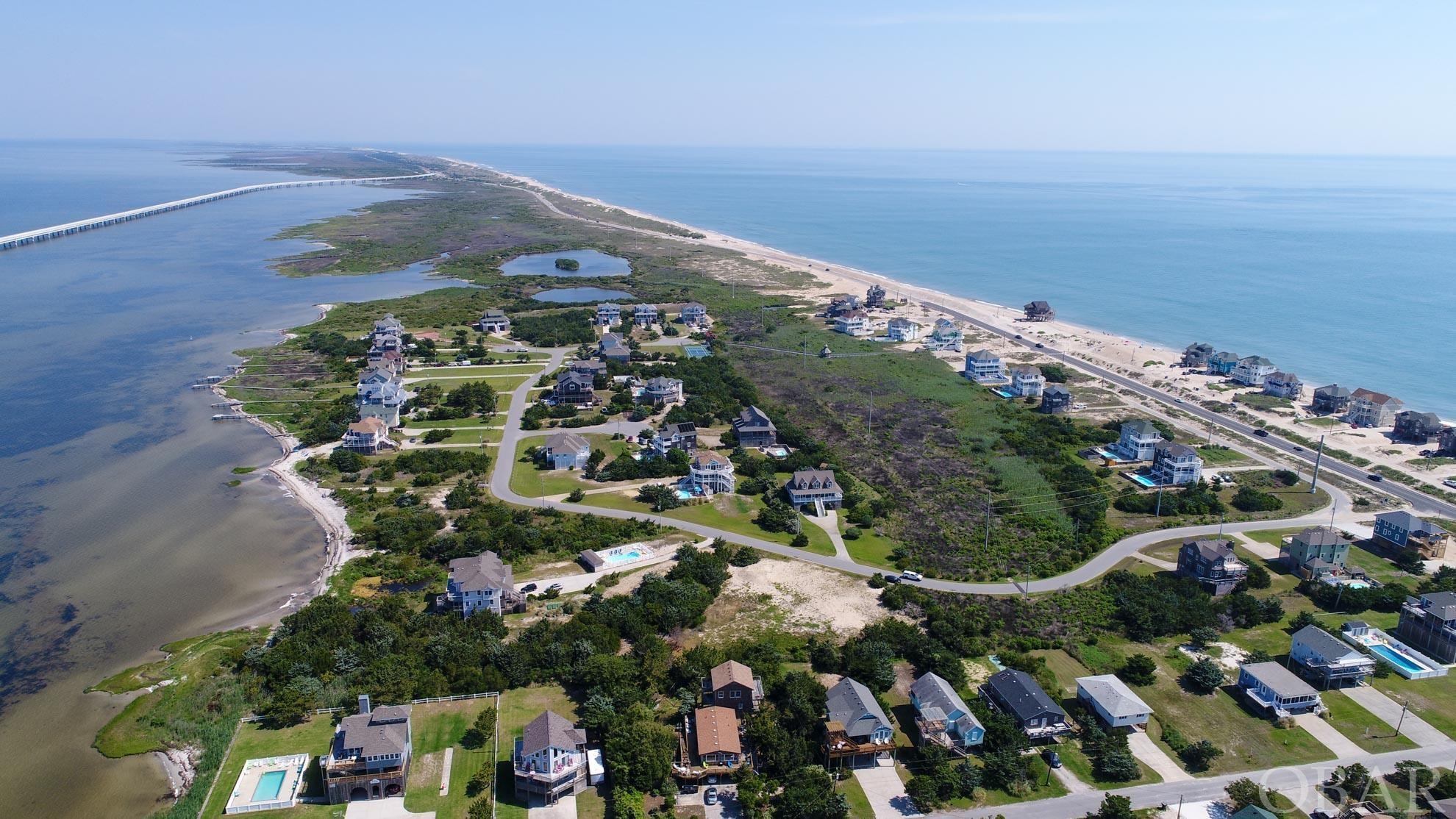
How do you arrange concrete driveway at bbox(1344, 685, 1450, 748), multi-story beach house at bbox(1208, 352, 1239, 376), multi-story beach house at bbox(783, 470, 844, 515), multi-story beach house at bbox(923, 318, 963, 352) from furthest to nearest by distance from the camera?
multi-story beach house at bbox(923, 318, 963, 352)
multi-story beach house at bbox(1208, 352, 1239, 376)
multi-story beach house at bbox(783, 470, 844, 515)
concrete driveway at bbox(1344, 685, 1450, 748)

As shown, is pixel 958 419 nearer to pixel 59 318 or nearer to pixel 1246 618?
pixel 1246 618

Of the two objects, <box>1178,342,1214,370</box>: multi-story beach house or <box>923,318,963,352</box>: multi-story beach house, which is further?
<box>923,318,963,352</box>: multi-story beach house

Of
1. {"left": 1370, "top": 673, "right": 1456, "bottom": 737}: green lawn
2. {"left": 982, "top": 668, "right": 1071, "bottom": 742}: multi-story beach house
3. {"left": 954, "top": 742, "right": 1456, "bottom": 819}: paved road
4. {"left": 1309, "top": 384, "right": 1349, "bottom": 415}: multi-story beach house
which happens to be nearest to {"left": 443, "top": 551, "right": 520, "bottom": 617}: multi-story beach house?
{"left": 954, "top": 742, "right": 1456, "bottom": 819}: paved road

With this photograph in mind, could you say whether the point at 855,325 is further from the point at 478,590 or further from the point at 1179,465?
the point at 478,590

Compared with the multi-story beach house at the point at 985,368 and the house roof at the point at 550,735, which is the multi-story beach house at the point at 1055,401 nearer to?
the multi-story beach house at the point at 985,368

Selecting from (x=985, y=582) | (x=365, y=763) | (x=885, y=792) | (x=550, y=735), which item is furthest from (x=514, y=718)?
(x=985, y=582)

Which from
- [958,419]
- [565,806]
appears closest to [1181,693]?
[565,806]

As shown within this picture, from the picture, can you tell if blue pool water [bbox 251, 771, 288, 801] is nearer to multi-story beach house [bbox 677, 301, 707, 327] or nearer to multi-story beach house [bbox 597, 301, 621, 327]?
multi-story beach house [bbox 597, 301, 621, 327]

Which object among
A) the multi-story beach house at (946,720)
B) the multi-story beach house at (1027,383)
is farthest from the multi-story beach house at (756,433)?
the multi-story beach house at (946,720)
